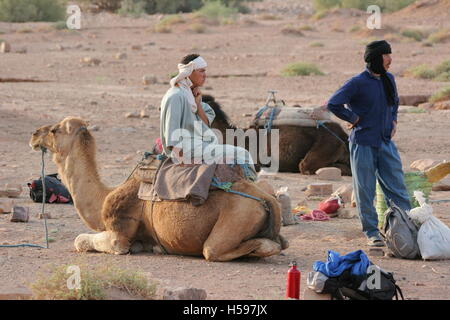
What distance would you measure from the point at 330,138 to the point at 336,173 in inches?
21.2

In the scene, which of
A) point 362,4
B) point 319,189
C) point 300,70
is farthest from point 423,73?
point 362,4

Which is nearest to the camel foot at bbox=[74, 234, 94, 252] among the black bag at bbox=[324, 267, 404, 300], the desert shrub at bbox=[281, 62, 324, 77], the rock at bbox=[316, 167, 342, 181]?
the black bag at bbox=[324, 267, 404, 300]

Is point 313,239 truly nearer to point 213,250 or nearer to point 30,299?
point 213,250

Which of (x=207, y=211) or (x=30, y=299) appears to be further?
(x=207, y=211)

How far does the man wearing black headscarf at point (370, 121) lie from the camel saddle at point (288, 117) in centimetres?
491

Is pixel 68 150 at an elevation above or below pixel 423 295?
above

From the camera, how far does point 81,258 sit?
903 cm

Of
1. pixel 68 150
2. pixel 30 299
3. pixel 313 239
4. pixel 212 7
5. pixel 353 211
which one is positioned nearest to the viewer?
pixel 30 299

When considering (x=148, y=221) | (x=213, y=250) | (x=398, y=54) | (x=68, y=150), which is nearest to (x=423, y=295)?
(x=213, y=250)

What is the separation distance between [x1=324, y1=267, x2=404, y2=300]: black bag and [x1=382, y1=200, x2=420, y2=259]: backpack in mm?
1611

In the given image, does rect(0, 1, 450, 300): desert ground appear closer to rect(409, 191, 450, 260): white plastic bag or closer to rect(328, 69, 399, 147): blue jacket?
rect(409, 191, 450, 260): white plastic bag

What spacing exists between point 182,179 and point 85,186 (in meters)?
1.04

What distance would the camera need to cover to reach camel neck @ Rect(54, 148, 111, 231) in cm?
945

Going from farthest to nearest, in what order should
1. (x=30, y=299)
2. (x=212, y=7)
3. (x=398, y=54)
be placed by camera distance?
(x=212, y=7)
(x=398, y=54)
(x=30, y=299)
